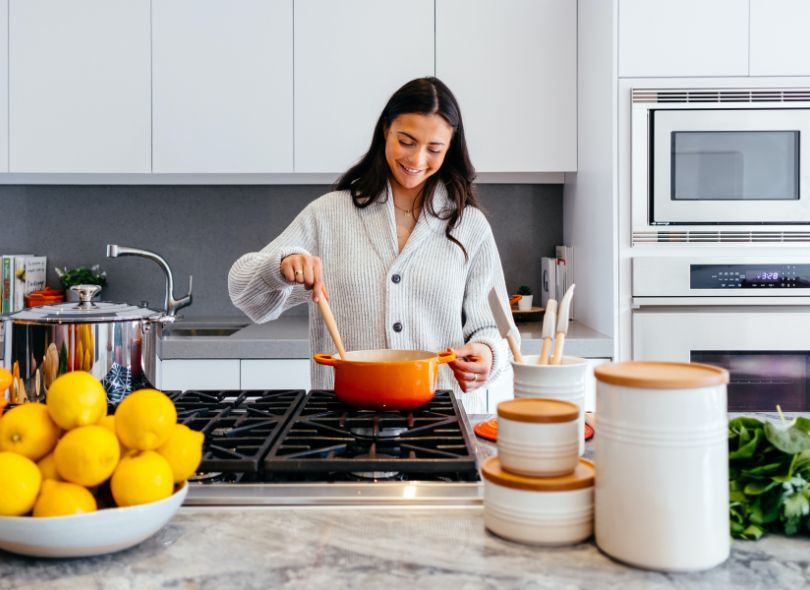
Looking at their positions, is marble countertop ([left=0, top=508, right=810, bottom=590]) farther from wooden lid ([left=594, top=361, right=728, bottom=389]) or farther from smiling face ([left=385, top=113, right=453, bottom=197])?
smiling face ([left=385, top=113, right=453, bottom=197])

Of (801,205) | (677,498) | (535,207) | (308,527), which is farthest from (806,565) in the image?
(535,207)

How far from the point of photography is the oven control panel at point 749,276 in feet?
7.82

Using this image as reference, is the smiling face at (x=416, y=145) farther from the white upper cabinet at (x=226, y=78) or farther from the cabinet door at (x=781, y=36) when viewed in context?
the cabinet door at (x=781, y=36)

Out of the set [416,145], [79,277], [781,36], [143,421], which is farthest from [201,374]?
[781,36]

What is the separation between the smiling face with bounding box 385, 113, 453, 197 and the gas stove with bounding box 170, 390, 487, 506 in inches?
25.5

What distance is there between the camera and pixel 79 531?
29.0 inches

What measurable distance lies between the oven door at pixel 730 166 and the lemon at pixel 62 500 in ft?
6.57

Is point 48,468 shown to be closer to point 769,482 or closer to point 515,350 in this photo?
point 515,350

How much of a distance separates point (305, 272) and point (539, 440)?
69 centimetres

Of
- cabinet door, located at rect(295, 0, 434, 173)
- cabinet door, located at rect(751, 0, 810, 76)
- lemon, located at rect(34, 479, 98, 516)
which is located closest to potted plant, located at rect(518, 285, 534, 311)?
cabinet door, located at rect(295, 0, 434, 173)

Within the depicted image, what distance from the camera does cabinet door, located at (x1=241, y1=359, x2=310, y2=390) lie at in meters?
2.44

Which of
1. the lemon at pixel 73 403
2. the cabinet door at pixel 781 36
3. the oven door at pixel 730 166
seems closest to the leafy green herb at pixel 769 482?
the lemon at pixel 73 403

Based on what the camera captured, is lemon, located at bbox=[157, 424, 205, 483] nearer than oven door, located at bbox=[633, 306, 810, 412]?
Yes

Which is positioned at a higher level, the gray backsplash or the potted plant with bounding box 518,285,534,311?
the gray backsplash
